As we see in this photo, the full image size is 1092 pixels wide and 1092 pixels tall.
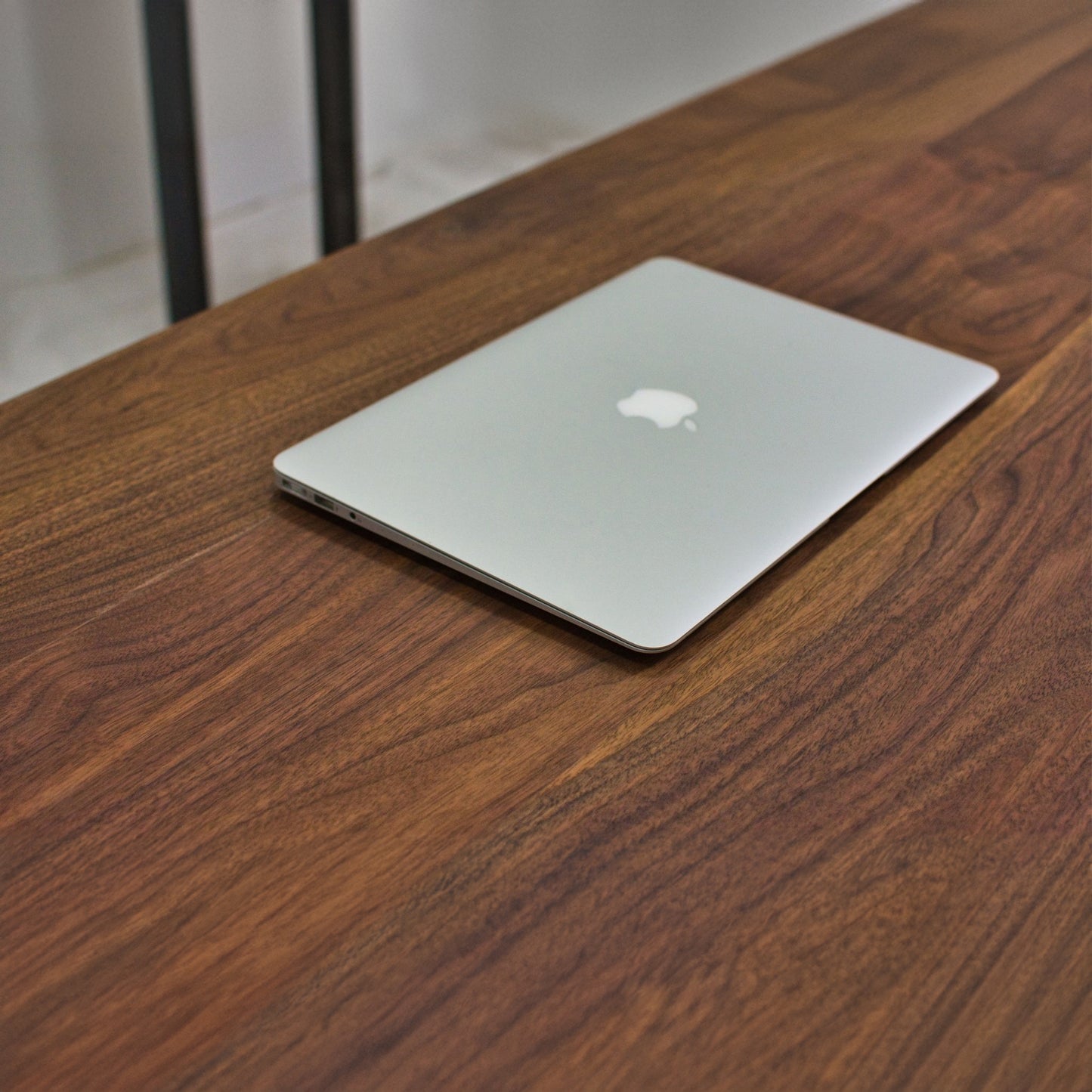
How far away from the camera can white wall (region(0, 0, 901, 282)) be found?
201cm

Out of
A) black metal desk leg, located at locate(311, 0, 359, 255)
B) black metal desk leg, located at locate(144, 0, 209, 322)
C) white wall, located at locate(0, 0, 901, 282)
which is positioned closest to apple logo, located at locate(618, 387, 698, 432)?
black metal desk leg, located at locate(144, 0, 209, 322)

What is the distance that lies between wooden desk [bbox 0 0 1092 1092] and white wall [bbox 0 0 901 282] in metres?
1.46

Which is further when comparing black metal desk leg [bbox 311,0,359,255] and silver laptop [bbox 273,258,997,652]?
black metal desk leg [bbox 311,0,359,255]

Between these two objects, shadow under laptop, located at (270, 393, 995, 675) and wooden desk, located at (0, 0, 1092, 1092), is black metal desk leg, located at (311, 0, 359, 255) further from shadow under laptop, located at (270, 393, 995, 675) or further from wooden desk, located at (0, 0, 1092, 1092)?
shadow under laptop, located at (270, 393, 995, 675)

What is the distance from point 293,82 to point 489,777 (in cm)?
215

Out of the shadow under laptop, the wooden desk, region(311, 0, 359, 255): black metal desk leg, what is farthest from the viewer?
region(311, 0, 359, 255): black metal desk leg

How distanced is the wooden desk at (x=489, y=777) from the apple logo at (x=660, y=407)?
10 cm

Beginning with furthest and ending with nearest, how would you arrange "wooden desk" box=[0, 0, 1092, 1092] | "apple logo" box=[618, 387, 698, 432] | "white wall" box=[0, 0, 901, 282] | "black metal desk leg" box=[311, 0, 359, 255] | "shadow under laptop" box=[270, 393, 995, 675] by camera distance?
"white wall" box=[0, 0, 901, 282] < "black metal desk leg" box=[311, 0, 359, 255] < "apple logo" box=[618, 387, 698, 432] < "shadow under laptop" box=[270, 393, 995, 675] < "wooden desk" box=[0, 0, 1092, 1092]

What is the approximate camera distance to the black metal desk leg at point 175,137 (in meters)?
1.52

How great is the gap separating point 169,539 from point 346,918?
0.25 m

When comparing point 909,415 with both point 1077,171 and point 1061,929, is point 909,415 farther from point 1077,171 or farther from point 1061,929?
point 1077,171

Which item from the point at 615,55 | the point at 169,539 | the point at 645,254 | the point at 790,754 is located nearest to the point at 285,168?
the point at 615,55

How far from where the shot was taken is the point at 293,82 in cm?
236

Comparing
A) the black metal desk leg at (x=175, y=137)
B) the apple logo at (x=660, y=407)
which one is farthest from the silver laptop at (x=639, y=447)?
the black metal desk leg at (x=175, y=137)
